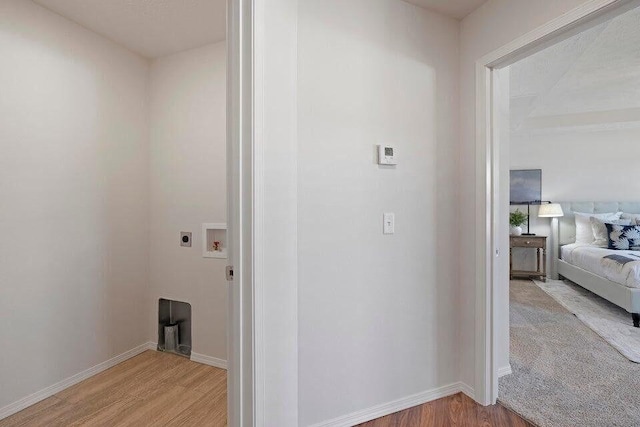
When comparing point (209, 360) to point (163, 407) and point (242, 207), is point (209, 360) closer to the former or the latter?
point (163, 407)

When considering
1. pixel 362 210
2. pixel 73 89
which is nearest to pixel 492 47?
pixel 362 210

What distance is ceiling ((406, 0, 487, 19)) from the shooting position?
5.89 feet

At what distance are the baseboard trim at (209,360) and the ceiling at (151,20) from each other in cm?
237

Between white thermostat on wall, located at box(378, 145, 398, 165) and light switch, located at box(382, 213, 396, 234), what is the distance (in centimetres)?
29

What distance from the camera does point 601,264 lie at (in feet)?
11.6

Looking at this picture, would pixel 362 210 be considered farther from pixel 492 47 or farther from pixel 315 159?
pixel 492 47

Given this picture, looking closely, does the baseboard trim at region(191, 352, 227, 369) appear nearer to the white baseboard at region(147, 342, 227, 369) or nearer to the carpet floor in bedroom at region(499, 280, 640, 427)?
the white baseboard at region(147, 342, 227, 369)

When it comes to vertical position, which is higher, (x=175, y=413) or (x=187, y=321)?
(x=187, y=321)

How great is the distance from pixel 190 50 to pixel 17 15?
974 mm

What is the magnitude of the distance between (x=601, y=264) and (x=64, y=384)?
16.7ft

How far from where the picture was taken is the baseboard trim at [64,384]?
5.85 ft

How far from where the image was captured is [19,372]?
1824 mm

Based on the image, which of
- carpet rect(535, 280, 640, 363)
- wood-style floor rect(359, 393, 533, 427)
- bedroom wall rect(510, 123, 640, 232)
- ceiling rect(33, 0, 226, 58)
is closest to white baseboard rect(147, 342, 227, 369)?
wood-style floor rect(359, 393, 533, 427)

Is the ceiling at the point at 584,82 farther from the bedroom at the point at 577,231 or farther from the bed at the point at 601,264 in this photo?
the bed at the point at 601,264
